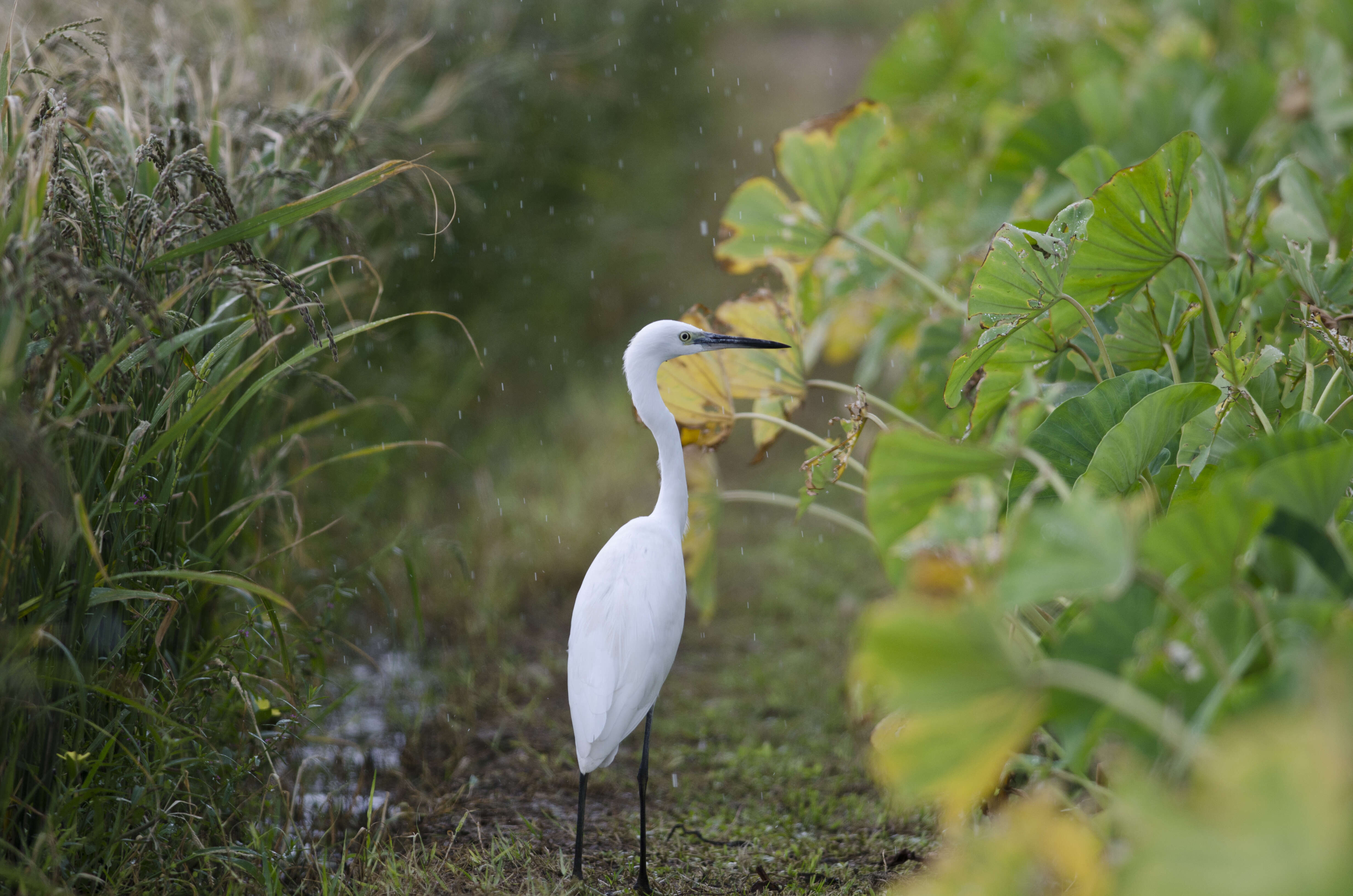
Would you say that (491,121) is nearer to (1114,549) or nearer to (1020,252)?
(1020,252)

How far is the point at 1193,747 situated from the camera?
0.90m

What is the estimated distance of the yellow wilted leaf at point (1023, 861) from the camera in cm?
89

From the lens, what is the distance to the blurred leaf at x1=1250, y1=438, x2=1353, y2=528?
3.28 feet

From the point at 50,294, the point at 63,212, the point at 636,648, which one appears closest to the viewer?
the point at 50,294

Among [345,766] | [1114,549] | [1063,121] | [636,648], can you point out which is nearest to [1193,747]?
[1114,549]

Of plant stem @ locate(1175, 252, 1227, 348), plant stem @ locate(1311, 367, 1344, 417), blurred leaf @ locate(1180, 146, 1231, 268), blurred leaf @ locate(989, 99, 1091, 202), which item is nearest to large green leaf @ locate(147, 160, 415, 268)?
plant stem @ locate(1175, 252, 1227, 348)

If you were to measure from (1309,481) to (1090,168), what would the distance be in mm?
1408

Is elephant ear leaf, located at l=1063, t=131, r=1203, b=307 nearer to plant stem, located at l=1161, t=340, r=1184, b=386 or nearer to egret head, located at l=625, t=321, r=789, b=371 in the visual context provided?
plant stem, located at l=1161, t=340, r=1184, b=386

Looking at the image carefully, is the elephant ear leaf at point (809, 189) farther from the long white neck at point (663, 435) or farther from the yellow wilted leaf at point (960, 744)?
the yellow wilted leaf at point (960, 744)

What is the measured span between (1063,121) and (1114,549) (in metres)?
2.57

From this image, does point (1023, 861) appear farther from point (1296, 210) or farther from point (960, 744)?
point (1296, 210)

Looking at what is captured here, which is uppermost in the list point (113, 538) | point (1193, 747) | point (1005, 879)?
point (1193, 747)

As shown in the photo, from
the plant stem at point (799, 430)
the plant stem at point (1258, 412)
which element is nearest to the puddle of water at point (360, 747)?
the plant stem at point (799, 430)

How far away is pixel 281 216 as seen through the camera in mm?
1607
